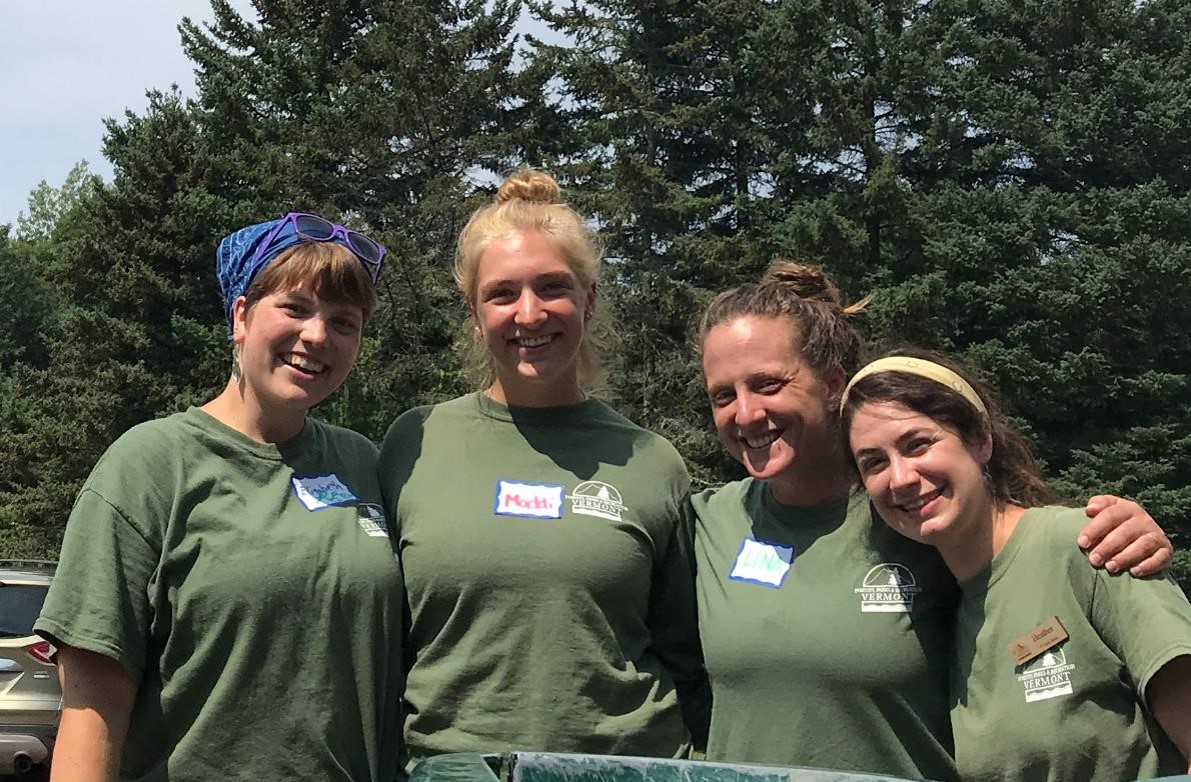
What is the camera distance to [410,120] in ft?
93.9

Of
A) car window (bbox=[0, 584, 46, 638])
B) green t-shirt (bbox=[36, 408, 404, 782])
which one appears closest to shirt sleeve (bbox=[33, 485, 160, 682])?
green t-shirt (bbox=[36, 408, 404, 782])

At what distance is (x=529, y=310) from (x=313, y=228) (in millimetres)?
509

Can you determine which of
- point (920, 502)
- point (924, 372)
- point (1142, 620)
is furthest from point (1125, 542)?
point (924, 372)

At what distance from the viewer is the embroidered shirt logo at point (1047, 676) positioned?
2.13 metres

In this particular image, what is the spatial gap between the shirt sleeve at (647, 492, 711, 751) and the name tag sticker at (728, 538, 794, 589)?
5.9 inches

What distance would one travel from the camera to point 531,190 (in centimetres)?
289

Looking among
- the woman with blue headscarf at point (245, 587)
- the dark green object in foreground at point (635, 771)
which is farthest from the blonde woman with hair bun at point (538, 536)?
the dark green object in foreground at point (635, 771)

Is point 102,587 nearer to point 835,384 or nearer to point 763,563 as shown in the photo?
point 763,563

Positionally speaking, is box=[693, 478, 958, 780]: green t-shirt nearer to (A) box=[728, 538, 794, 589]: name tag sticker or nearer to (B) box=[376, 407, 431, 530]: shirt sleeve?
(A) box=[728, 538, 794, 589]: name tag sticker

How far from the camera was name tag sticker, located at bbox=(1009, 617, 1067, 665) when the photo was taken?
2.15 metres

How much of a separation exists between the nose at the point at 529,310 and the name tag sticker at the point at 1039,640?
122 centimetres

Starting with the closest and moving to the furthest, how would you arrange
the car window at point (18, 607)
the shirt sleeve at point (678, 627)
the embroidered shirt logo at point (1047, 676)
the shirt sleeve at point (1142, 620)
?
the shirt sleeve at point (1142, 620) → the embroidered shirt logo at point (1047, 676) → the shirt sleeve at point (678, 627) → the car window at point (18, 607)

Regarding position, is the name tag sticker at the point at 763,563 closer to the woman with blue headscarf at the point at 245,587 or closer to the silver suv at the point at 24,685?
the woman with blue headscarf at the point at 245,587

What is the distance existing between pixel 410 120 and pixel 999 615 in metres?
27.8
